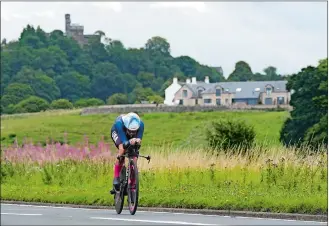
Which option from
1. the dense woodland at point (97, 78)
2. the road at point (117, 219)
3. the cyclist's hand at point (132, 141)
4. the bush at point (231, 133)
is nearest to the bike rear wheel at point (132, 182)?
the cyclist's hand at point (132, 141)

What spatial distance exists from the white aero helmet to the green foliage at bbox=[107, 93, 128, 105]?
403 ft

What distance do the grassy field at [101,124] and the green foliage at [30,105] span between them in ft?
3.32

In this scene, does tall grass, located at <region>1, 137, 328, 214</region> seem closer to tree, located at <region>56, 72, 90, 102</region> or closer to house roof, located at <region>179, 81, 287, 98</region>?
tree, located at <region>56, 72, 90, 102</region>

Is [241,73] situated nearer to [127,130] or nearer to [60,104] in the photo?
[60,104]

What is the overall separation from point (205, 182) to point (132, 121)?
11.7 m

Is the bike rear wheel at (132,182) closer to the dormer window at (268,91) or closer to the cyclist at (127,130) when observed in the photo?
the cyclist at (127,130)

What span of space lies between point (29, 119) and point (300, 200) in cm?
9242

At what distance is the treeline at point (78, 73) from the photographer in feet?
404


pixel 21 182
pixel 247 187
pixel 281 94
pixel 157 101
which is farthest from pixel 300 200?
pixel 281 94

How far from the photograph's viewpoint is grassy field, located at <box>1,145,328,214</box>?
2089 cm

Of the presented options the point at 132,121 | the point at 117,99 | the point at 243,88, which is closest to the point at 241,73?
A: the point at 243,88

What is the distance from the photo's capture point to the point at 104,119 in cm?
10906

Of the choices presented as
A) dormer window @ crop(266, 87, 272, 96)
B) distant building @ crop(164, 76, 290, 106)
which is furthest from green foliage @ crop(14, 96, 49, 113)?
dormer window @ crop(266, 87, 272, 96)

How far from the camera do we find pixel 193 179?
1012 inches
